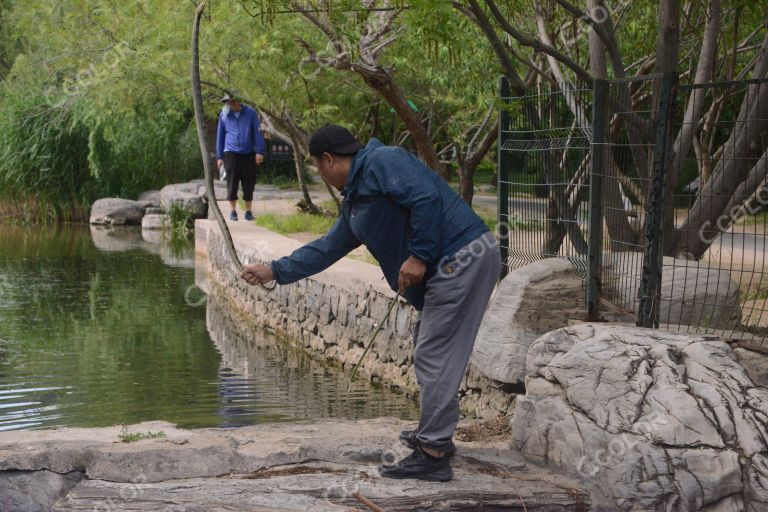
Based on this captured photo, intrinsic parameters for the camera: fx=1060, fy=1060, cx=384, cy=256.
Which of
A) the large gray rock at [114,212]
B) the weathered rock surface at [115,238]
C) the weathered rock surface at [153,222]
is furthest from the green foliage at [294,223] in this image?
the large gray rock at [114,212]

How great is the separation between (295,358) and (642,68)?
520 centimetres

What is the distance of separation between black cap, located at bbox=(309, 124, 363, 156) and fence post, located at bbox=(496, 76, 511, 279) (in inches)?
140

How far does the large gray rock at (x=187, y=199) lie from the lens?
2378 centimetres

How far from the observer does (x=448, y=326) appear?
4988 millimetres

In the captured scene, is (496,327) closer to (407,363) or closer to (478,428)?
(478,428)

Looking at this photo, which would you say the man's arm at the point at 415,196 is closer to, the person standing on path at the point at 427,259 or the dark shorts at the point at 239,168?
the person standing on path at the point at 427,259

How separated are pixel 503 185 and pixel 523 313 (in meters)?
1.76

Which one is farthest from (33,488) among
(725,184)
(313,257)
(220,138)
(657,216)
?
(220,138)

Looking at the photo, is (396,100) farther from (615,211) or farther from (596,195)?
(596,195)

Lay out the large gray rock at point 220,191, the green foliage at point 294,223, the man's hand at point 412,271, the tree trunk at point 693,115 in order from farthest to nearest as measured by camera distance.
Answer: the large gray rock at point 220,191 < the green foliage at point 294,223 < the tree trunk at point 693,115 < the man's hand at point 412,271

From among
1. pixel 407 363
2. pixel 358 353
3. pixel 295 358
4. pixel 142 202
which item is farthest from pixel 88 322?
pixel 142 202

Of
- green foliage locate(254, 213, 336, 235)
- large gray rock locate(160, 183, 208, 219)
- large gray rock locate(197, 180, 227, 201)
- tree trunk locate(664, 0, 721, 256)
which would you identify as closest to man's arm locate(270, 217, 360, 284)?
tree trunk locate(664, 0, 721, 256)

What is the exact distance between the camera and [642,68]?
12.3 metres

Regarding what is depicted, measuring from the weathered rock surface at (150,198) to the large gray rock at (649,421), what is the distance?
21.4 metres
